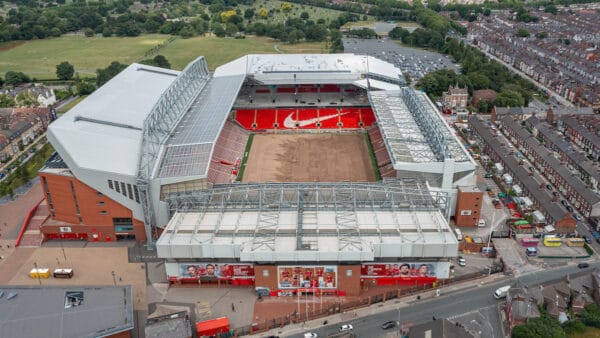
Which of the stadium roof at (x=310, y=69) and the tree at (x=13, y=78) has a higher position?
the stadium roof at (x=310, y=69)

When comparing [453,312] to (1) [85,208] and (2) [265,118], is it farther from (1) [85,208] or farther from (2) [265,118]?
(2) [265,118]

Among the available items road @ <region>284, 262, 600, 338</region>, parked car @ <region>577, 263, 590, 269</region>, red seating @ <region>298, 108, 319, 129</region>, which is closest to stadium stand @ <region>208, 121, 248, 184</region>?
red seating @ <region>298, 108, 319, 129</region>

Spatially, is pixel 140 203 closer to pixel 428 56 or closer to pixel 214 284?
pixel 214 284

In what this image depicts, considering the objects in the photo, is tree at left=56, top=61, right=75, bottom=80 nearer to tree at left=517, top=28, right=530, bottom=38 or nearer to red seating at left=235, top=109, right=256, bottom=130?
red seating at left=235, top=109, right=256, bottom=130

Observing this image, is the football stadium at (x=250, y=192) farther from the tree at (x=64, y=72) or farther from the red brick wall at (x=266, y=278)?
the tree at (x=64, y=72)

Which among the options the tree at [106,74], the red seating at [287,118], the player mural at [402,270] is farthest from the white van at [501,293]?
the tree at [106,74]

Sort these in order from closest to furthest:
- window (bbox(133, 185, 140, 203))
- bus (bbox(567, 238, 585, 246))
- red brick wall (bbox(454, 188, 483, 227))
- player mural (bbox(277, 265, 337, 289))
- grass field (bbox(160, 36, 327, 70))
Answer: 1. player mural (bbox(277, 265, 337, 289))
2. window (bbox(133, 185, 140, 203))
3. bus (bbox(567, 238, 585, 246))
4. red brick wall (bbox(454, 188, 483, 227))
5. grass field (bbox(160, 36, 327, 70))

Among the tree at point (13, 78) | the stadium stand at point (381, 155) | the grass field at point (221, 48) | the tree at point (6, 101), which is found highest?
the grass field at point (221, 48)
